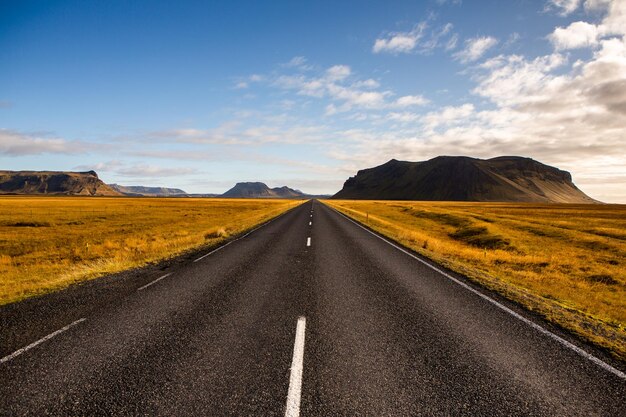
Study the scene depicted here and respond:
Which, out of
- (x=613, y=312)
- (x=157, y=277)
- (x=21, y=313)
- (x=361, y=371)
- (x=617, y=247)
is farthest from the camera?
(x=617, y=247)

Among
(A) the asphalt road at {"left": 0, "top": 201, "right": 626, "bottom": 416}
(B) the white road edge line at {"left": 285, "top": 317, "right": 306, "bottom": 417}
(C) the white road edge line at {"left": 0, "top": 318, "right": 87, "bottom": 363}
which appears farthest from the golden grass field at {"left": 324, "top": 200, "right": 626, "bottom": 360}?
(C) the white road edge line at {"left": 0, "top": 318, "right": 87, "bottom": 363}

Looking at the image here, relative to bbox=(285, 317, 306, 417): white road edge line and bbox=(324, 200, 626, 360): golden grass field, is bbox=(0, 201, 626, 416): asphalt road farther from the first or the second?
bbox=(324, 200, 626, 360): golden grass field

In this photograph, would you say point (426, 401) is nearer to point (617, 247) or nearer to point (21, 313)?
point (21, 313)

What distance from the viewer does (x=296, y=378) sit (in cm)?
414

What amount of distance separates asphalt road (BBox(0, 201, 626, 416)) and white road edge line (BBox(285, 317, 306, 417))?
0.8 inches

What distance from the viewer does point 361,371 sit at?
4359 millimetres

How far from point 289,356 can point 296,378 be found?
1.96ft

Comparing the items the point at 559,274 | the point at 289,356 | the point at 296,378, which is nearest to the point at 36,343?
the point at 289,356

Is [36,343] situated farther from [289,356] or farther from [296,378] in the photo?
[296,378]

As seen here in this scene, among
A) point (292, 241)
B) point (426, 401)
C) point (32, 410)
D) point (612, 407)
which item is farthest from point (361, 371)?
point (292, 241)

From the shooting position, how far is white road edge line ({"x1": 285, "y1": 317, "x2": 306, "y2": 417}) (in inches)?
139

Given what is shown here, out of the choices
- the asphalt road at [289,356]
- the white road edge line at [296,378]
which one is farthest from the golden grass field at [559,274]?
the white road edge line at [296,378]

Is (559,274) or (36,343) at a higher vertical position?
(36,343)

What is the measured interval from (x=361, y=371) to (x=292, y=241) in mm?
12699
